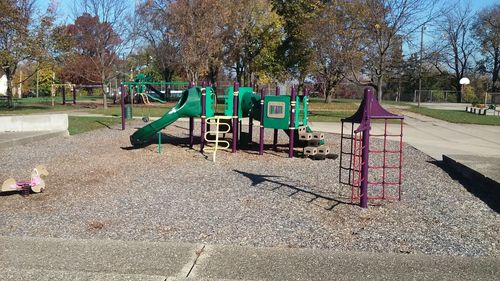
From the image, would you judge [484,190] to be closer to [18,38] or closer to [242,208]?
[242,208]

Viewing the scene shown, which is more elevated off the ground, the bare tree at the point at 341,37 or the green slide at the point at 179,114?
the bare tree at the point at 341,37

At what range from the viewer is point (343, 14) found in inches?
1150

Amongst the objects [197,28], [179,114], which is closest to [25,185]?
[179,114]

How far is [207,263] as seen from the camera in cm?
410

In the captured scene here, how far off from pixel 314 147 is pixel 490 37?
215ft

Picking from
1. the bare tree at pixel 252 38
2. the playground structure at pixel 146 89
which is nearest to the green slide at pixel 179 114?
the playground structure at pixel 146 89

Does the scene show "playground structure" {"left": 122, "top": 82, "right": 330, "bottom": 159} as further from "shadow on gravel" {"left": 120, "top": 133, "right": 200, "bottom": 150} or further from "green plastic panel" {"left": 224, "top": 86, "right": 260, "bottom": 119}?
"shadow on gravel" {"left": 120, "top": 133, "right": 200, "bottom": 150}

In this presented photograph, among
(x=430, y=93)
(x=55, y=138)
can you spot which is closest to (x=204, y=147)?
(x=55, y=138)

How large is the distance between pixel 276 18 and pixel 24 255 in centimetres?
4164

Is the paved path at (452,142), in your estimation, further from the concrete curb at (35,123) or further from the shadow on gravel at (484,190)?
the concrete curb at (35,123)

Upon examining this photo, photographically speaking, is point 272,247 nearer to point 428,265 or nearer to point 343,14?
point 428,265

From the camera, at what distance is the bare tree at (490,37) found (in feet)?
214

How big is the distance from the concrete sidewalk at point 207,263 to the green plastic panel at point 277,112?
6731mm

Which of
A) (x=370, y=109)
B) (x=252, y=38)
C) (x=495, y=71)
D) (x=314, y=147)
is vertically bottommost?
(x=314, y=147)
